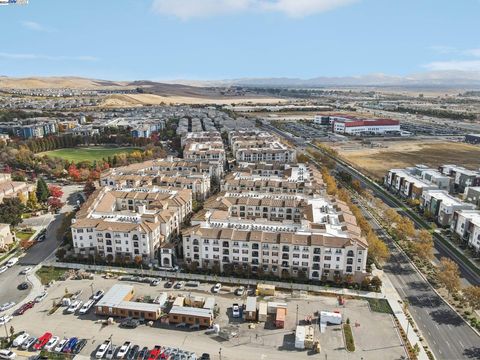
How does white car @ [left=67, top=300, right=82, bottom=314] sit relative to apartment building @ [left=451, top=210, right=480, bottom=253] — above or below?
below

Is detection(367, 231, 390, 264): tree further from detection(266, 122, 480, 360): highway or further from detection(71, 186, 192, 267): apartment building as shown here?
detection(71, 186, 192, 267): apartment building

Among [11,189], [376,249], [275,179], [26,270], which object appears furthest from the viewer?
[275,179]

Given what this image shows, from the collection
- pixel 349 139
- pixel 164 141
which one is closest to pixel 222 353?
pixel 164 141

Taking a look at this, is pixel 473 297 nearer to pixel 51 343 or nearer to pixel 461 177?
pixel 51 343

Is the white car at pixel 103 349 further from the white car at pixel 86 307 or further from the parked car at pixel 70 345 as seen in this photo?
the white car at pixel 86 307

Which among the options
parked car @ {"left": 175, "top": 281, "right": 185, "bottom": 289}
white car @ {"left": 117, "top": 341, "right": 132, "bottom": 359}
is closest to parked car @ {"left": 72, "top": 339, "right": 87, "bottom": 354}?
white car @ {"left": 117, "top": 341, "right": 132, "bottom": 359}

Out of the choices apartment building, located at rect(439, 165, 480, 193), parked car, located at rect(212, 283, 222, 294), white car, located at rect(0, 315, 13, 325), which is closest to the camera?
white car, located at rect(0, 315, 13, 325)

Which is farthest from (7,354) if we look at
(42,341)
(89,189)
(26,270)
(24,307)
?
(89,189)
